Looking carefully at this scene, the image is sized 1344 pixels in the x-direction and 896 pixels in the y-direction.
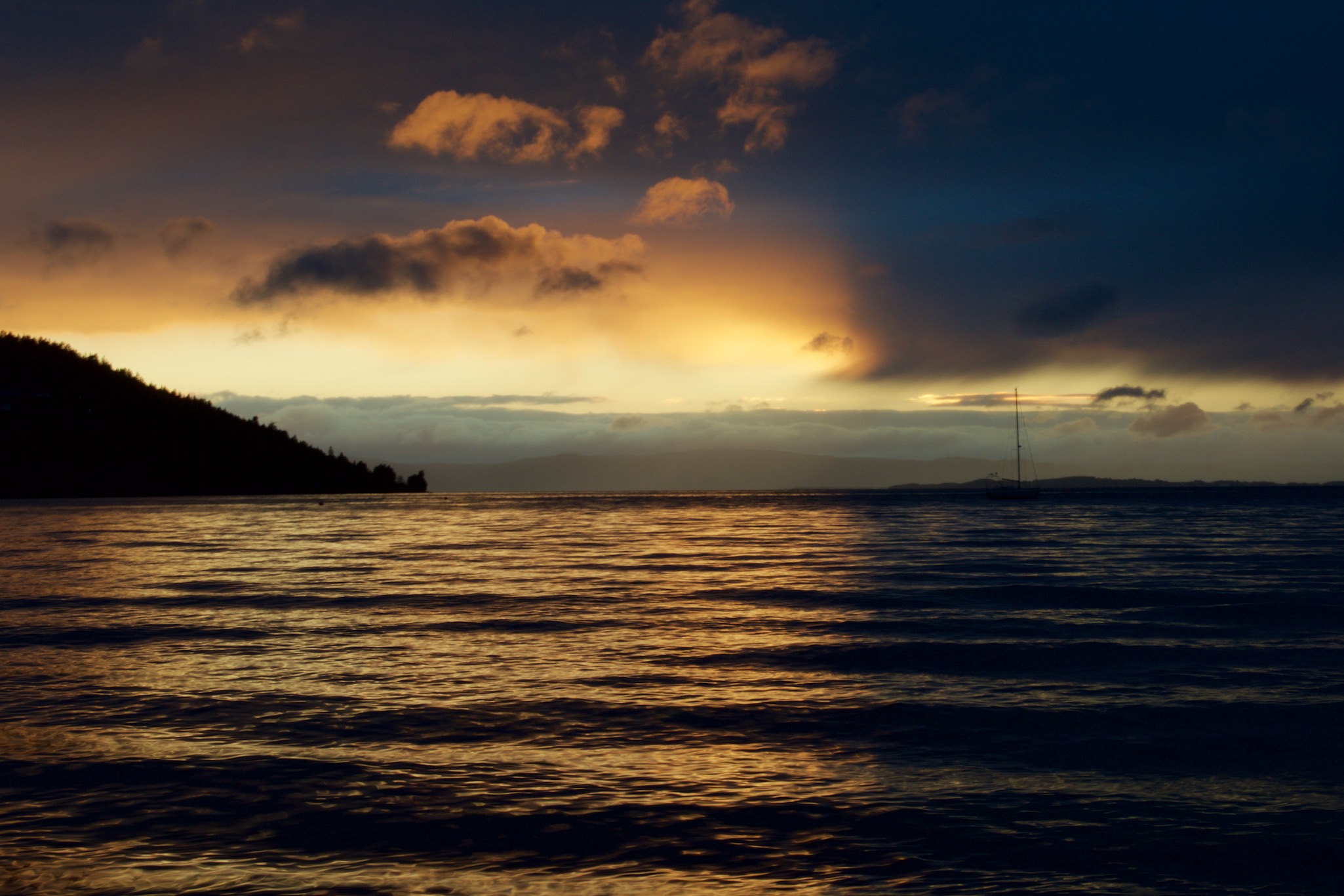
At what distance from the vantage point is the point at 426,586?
117ft

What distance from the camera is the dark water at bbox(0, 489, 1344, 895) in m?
9.16

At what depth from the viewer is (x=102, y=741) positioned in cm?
1355

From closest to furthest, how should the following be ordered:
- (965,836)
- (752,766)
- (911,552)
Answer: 1. (965,836)
2. (752,766)
3. (911,552)

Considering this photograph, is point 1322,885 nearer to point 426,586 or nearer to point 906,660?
point 906,660

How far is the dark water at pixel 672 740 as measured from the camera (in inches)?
361

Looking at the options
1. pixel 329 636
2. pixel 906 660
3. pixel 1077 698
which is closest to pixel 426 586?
pixel 329 636

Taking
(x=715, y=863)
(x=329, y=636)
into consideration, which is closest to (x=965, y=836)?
(x=715, y=863)

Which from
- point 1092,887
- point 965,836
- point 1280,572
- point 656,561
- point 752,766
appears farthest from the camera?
point 656,561

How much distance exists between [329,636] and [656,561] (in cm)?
2543

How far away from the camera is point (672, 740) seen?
13484mm

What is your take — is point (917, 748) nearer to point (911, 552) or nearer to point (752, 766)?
point (752, 766)

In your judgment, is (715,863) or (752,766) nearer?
(715,863)

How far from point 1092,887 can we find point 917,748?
15.5 ft

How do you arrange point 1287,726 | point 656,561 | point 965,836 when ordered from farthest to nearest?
1. point 656,561
2. point 1287,726
3. point 965,836
